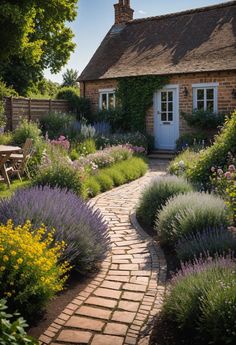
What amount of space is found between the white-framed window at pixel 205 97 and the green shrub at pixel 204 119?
1.18 ft

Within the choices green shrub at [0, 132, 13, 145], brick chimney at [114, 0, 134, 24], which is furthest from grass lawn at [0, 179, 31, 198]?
brick chimney at [114, 0, 134, 24]

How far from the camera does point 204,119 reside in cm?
1525

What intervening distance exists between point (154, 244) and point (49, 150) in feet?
18.4

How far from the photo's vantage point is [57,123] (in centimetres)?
1600

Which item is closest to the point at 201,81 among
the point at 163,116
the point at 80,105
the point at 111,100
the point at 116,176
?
the point at 163,116

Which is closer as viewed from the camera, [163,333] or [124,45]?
[163,333]


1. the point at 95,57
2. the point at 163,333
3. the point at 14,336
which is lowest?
the point at 163,333

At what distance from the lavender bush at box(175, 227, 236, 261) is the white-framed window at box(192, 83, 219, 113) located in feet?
38.2

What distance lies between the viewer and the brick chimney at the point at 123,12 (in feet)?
69.6

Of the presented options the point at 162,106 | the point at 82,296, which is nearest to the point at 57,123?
the point at 162,106

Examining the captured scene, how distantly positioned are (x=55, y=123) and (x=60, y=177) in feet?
27.4

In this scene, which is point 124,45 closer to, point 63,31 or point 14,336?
point 63,31

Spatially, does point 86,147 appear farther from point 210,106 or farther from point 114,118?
point 210,106

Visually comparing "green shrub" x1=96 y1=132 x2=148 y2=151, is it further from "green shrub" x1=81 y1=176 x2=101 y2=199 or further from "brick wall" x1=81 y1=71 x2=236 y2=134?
"green shrub" x1=81 y1=176 x2=101 y2=199
